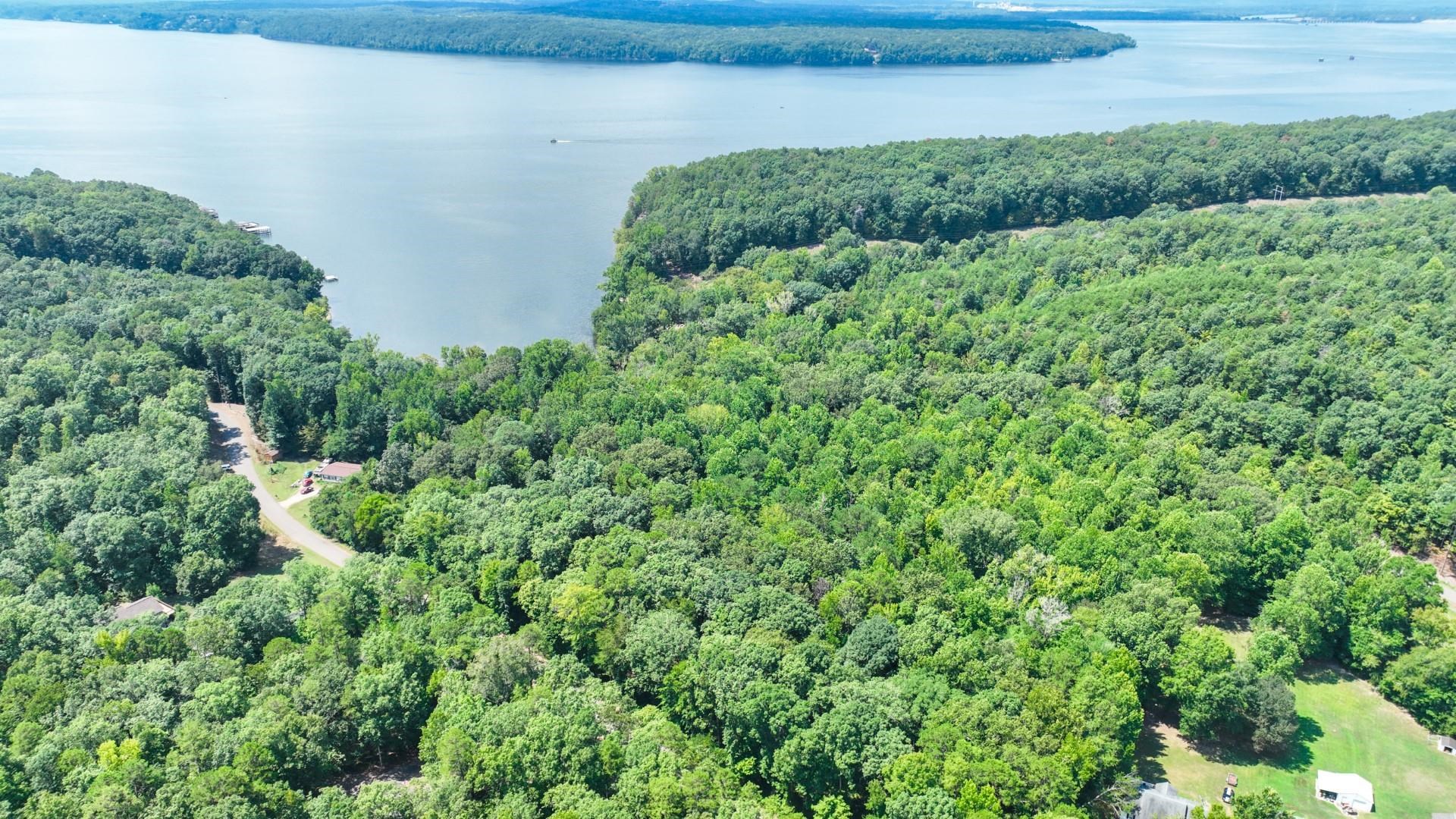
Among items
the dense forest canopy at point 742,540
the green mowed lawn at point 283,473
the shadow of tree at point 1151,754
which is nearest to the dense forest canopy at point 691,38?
the dense forest canopy at point 742,540

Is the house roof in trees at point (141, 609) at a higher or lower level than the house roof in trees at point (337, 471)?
lower

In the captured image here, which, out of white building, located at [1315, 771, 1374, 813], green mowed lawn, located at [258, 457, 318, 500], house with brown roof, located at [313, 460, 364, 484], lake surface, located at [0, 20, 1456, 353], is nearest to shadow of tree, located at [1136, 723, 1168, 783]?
white building, located at [1315, 771, 1374, 813]

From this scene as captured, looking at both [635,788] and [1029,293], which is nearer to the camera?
[635,788]

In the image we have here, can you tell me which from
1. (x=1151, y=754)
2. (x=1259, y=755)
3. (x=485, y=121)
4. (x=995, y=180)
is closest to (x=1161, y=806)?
(x=1151, y=754)

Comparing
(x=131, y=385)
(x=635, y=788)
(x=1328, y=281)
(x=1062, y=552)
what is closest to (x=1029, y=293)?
(x=1328, y=281)

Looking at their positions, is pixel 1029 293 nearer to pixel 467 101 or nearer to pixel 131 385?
pixel 131 385

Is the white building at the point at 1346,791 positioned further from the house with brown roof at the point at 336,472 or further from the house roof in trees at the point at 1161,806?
the house with brown roof at the point at 336,472
